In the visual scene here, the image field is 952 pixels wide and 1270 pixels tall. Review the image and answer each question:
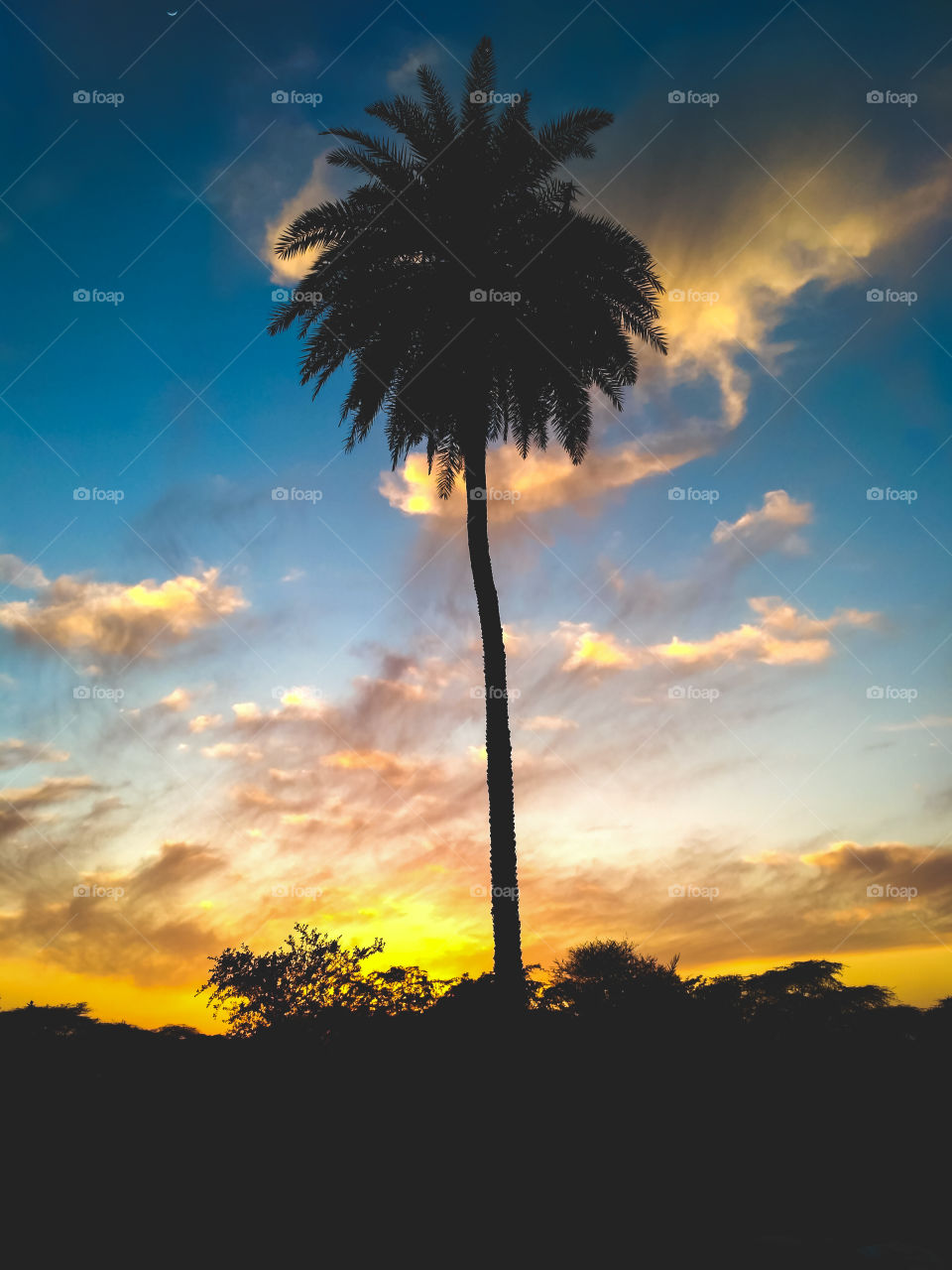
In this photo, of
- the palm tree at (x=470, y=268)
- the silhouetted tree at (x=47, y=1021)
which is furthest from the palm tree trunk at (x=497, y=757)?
the silhouetted tree at (x=47, y=1021)

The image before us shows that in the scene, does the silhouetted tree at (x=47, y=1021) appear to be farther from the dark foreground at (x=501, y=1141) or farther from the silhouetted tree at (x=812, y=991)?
the silhouetted tree at (x=812, y=991)

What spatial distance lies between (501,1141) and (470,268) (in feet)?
51.7

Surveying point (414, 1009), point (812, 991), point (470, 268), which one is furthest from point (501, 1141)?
point (812, 991)

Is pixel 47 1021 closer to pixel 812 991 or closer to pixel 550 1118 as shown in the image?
pixel 550 1118

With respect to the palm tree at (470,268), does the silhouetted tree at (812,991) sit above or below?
below

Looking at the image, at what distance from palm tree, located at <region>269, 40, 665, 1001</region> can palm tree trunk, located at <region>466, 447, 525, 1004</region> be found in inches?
2.1

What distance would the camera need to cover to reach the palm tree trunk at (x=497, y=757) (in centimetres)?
1430

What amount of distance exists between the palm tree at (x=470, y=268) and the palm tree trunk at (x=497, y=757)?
5cm

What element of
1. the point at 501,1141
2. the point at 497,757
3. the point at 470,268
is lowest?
the point at 501,1141

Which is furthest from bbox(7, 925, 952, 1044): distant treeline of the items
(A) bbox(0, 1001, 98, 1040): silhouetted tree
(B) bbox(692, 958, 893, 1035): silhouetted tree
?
(B) bbox(692, 958, 893, 1035): silhouetted tree

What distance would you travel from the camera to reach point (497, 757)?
15.5 meters

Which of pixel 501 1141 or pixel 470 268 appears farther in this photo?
pixel 470 268

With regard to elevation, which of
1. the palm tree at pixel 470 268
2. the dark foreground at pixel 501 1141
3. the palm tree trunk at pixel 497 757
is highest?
the palm tree at pixel 470 268

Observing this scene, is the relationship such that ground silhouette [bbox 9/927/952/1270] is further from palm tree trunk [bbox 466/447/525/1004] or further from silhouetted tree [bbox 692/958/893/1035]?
silhouetted tree [bbox 692/958/893/1035]
